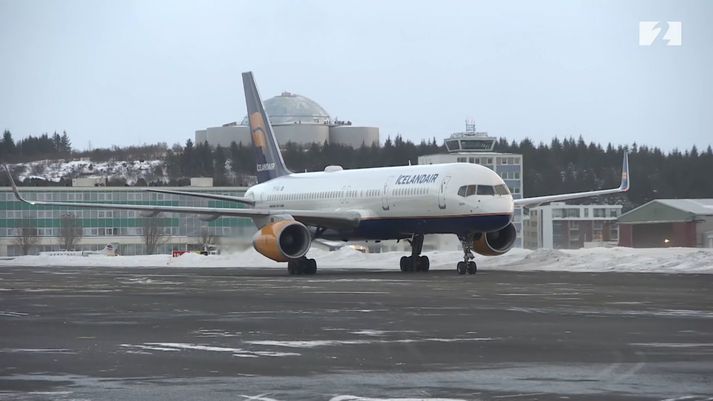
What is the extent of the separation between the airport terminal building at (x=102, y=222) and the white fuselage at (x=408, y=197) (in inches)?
2495

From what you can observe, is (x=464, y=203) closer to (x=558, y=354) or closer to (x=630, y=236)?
(x=558, y=354)

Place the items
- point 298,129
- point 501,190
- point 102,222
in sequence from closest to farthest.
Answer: point 501,190
point 102,222
point 298,129

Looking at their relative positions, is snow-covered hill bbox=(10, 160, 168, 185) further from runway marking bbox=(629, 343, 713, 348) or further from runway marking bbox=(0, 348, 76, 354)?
runway marking bbox=(629, 343, 713, 348)

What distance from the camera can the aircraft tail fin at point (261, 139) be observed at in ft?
182

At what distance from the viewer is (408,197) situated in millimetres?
43531

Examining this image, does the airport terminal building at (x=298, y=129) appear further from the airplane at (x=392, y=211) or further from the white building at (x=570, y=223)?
the airplane at (x=392, y=211)

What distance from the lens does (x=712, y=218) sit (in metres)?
88.8

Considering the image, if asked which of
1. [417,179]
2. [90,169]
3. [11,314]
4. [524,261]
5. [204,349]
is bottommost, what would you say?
[524,261]

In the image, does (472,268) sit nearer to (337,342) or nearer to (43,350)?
(337,342)

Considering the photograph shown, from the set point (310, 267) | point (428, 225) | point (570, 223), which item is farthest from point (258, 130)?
point (570, 223)

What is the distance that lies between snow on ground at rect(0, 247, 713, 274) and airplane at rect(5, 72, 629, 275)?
2.06 meters

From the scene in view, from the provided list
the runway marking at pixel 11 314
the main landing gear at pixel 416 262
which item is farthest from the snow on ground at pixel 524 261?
the runway marking at pixel 11 314

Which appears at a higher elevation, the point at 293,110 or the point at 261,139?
the point at 293,110

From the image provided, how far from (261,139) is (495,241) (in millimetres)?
14861
